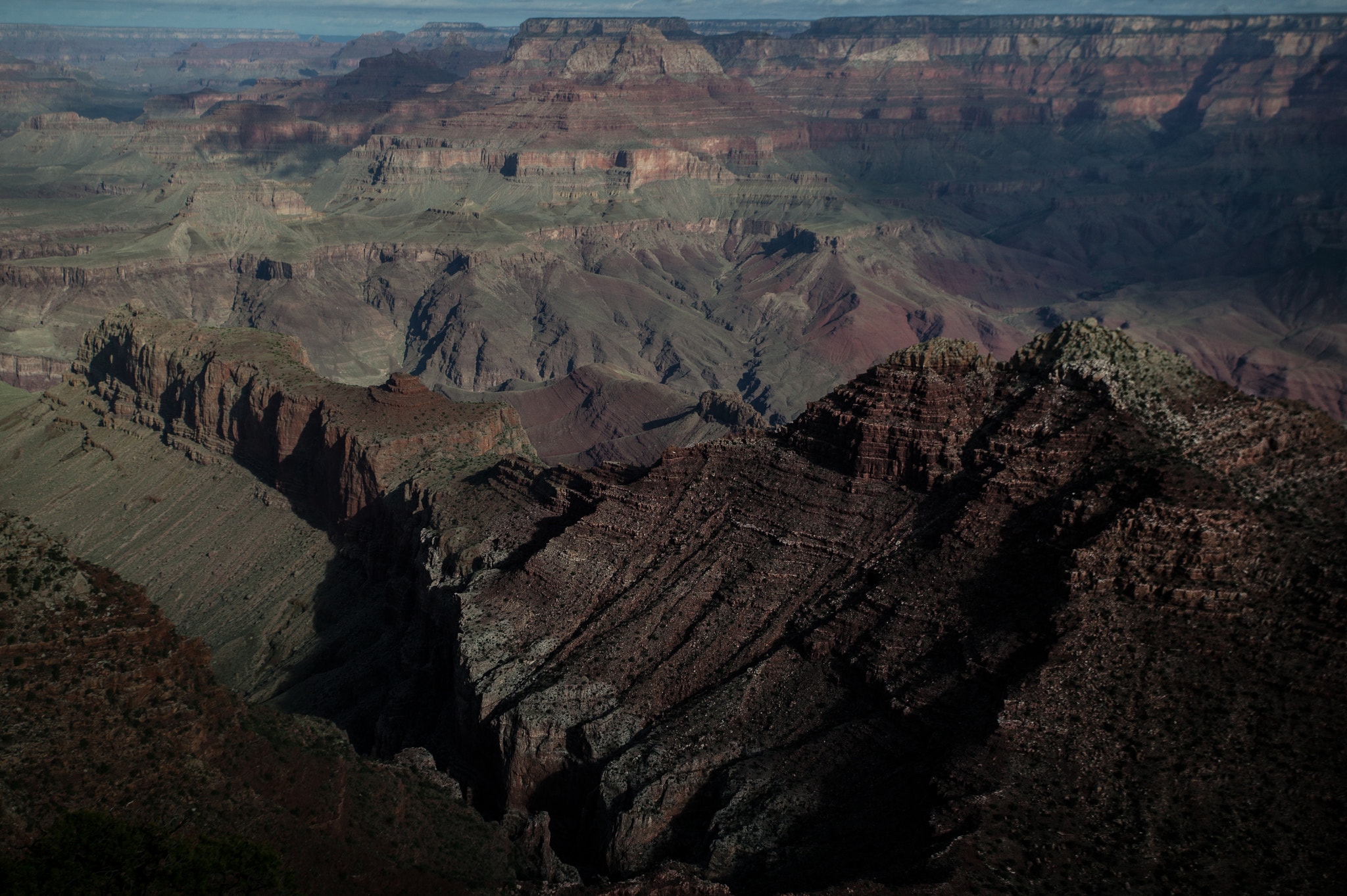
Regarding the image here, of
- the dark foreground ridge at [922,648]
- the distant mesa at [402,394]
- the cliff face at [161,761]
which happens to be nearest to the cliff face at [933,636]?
the dark foreground ridge at [922,648]

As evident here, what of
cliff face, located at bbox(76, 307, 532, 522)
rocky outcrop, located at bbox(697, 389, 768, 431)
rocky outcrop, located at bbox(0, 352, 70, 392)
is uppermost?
cliff face, located at bbox(76, 307, 532, 522)

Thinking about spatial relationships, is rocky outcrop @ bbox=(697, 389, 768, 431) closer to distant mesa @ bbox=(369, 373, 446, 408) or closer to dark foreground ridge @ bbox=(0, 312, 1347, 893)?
distant mesa @ bbox=(369, 373, 446, 408)

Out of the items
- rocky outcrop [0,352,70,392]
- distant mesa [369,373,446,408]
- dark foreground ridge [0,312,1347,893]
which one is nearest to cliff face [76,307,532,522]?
distant mesa [369,373,446,408]

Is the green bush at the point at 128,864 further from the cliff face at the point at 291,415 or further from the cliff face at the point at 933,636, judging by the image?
the cliff face at the point at 291,415

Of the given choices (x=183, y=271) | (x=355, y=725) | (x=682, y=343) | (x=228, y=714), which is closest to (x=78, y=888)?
(x=228, y=714)

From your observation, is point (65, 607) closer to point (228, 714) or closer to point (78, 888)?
point (228, 714)
